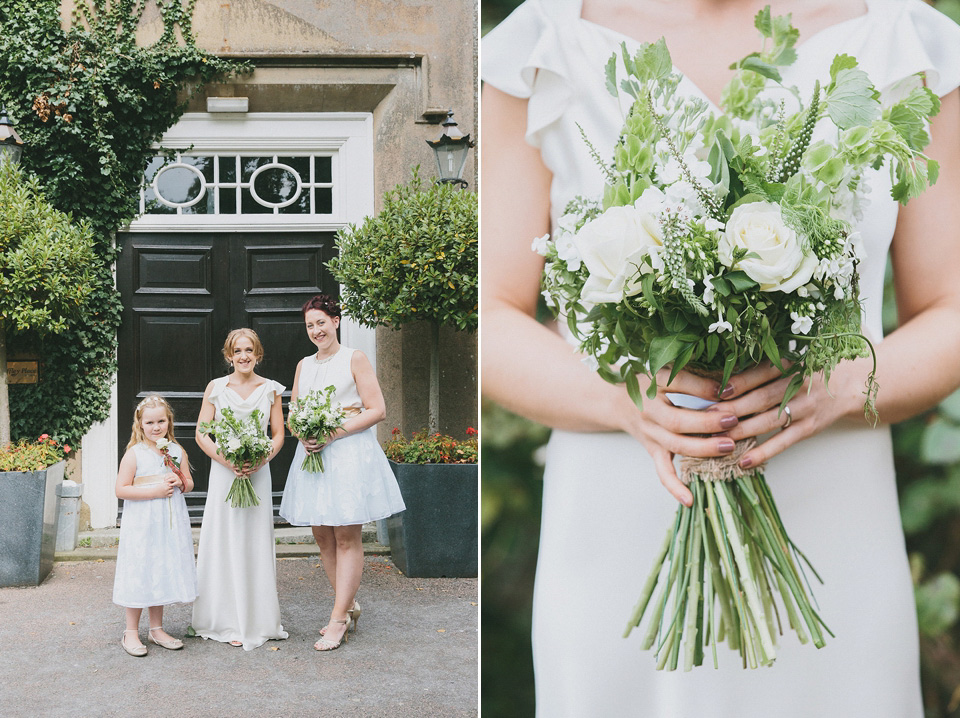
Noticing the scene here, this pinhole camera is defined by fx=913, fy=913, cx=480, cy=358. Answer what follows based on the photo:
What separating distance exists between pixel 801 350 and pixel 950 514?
1.89 feet

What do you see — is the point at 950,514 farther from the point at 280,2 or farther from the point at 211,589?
the point at 280,2

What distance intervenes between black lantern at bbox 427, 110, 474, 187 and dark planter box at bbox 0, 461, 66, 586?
11.9 ft

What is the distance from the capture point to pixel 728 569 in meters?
1.65

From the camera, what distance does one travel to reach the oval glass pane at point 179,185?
25.6 feet

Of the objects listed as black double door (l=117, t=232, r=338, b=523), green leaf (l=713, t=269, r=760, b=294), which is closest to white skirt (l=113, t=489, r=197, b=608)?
black double door (l=117, t=232, r=338, b=523)

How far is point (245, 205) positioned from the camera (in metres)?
7.95

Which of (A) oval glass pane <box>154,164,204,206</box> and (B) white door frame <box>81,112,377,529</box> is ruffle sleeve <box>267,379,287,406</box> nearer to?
(B) white door frame <box>81,112,377,529</box>

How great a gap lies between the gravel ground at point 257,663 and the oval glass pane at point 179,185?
333 cm

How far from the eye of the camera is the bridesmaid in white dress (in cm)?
489

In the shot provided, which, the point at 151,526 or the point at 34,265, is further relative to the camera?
the point at 34,265

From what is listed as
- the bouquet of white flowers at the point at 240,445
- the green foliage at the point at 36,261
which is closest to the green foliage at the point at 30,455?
the green foliage at the point at 36,261

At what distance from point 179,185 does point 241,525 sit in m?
4.01

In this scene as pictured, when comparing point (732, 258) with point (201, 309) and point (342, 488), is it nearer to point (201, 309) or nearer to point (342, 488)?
point (342, 488)

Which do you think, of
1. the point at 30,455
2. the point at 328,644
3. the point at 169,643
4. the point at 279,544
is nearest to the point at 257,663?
the point at 328,644
